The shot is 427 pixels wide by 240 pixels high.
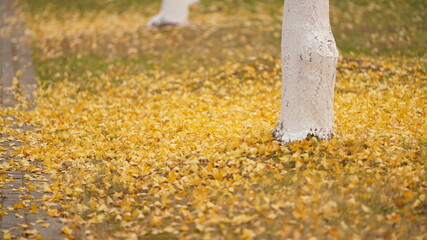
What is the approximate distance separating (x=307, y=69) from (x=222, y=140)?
55.5 inches

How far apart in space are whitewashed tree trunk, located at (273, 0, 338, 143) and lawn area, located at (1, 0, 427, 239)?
0.80 ft

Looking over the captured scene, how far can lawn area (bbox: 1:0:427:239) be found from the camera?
14.4ft

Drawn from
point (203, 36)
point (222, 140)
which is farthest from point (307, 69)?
point (203, 36)

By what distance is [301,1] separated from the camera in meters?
5.45

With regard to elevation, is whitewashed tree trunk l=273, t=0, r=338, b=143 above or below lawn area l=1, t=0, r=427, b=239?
above

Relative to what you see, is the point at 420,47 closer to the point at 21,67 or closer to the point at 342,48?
the point at 342,48

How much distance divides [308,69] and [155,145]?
2.25 meters

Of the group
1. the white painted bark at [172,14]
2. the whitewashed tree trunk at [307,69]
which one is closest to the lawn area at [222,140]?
the whitewashed tree trunk at [307,69]

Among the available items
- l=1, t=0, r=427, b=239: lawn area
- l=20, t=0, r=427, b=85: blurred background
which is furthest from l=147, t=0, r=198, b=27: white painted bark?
l=1, t=0, r=427, b=239: lawn area

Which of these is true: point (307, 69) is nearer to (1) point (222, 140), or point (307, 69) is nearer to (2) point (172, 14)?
(1) point (222, 140)

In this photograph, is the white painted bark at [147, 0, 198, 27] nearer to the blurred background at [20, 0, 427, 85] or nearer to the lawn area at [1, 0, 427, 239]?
the blurred background at [20, 0, 427, 85]

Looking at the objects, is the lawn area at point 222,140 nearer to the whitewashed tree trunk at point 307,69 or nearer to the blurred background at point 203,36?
the blurred background at point 203,36

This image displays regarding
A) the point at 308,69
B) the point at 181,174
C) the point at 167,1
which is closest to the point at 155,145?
the point at 181,174

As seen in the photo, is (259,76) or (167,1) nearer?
(259,76)
